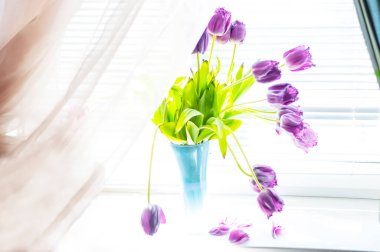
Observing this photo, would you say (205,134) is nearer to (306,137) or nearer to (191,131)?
(191,131)

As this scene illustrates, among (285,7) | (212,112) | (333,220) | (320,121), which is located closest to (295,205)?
(333,220)

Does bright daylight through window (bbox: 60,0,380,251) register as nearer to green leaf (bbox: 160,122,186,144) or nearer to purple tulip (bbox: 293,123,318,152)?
green leaf (bbox: 160,122,186,144)

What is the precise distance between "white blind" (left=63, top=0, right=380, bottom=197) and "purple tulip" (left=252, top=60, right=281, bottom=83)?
11.6 inches

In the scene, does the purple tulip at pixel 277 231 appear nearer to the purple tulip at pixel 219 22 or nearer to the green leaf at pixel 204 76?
the green leaf at pixel 204 76

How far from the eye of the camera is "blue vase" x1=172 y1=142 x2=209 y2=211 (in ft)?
3.07

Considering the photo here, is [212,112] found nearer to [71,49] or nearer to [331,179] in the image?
[71,49]

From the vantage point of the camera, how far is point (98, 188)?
786 millimetres

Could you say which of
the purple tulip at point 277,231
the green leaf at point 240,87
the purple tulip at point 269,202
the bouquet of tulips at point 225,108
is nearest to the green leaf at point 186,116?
the bouquet of tulips at point 225,108

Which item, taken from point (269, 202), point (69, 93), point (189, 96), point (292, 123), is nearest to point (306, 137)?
point (292, 123)

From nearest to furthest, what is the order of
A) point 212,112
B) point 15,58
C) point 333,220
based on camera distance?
point 15,58 < point 212,112 < point 333,220

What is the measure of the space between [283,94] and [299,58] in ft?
0.26

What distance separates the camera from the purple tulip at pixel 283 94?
861 mm

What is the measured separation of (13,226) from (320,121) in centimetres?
82

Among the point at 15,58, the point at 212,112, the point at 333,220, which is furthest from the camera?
the point at 333,220
